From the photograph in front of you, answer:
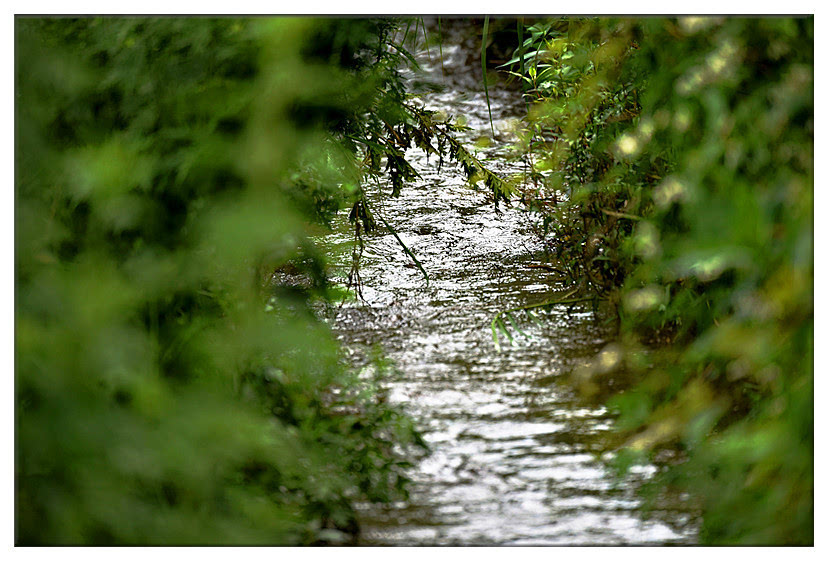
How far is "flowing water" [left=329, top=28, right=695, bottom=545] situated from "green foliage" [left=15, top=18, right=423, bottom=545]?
46 cm

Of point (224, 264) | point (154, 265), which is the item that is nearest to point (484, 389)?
point (224, 264)

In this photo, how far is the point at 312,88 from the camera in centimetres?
156

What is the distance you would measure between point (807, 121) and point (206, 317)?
44.9 inches

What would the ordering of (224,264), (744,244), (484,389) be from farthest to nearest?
(484,389) → (224,264) → (744,244)

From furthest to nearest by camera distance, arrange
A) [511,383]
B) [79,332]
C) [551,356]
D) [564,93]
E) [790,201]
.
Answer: [564,93]
[551,356]
[511,383]
[790,201]
[79,332]

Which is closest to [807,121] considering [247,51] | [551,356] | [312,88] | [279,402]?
[312,88]

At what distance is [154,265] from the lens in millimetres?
1561

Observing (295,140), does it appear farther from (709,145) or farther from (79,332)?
(709,145)

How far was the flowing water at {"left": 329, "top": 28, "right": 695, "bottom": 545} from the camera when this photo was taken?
6.80 ft

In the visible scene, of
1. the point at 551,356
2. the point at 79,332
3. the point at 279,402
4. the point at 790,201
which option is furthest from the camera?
the point at 551,356

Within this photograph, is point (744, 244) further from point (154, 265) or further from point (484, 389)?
point (484, 389)

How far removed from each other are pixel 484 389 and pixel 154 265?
143 cm

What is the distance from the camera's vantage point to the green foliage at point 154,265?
1348mm

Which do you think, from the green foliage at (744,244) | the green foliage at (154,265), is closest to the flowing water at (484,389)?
the green foliage at (744,244)
